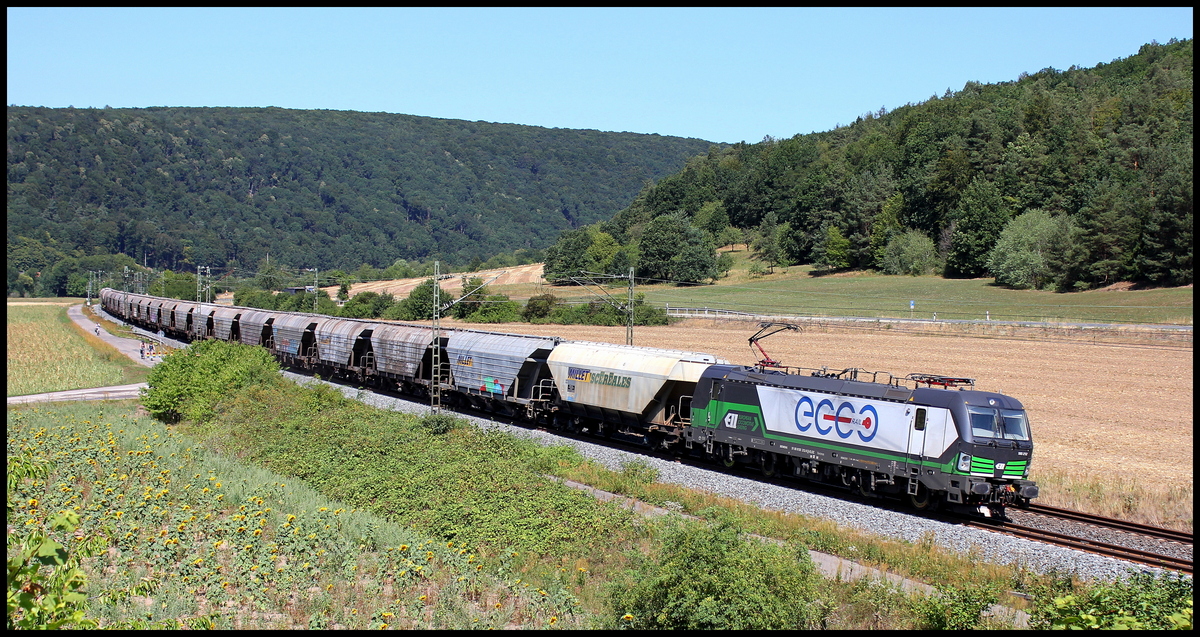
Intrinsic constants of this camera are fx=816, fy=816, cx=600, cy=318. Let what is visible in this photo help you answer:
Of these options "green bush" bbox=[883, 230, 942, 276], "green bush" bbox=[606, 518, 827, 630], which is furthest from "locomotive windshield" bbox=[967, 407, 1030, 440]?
"green bush" bbox=[883, 230, 942, 276]

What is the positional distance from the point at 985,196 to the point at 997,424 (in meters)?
88.5

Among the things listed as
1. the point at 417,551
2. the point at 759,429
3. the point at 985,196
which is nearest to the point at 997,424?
the point at 759,429

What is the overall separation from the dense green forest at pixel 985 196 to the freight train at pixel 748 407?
106 feet

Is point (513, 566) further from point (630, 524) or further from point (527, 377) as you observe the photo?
point (527, 377)

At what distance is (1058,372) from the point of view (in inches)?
1709

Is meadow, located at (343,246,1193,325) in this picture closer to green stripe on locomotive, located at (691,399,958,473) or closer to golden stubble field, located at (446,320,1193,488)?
golden stubble field, located at (446,320,1193,488)

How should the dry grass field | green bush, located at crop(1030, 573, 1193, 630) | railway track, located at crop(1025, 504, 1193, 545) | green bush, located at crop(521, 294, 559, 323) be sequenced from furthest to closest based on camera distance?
1. green bush, located at crop(521, 294, 559, 323)
2. the dry grass field
3. railway track, located at crop(1025, 504, 1193, 545)
4. green bush, located at crop(1030, 573, 1193, 630)

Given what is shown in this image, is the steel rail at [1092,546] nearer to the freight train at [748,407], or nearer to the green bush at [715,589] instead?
the freight train at [748,407]

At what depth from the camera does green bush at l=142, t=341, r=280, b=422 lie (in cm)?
3587

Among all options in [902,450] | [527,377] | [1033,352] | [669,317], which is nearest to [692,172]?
[669,317]

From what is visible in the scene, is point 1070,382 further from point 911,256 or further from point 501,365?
point 911,256

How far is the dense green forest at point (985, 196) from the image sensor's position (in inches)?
2434

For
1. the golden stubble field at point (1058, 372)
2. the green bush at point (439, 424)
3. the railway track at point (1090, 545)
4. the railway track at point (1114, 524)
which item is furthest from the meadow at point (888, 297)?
the railway track at point (1090, 545)

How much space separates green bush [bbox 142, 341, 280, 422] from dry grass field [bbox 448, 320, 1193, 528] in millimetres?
28740
